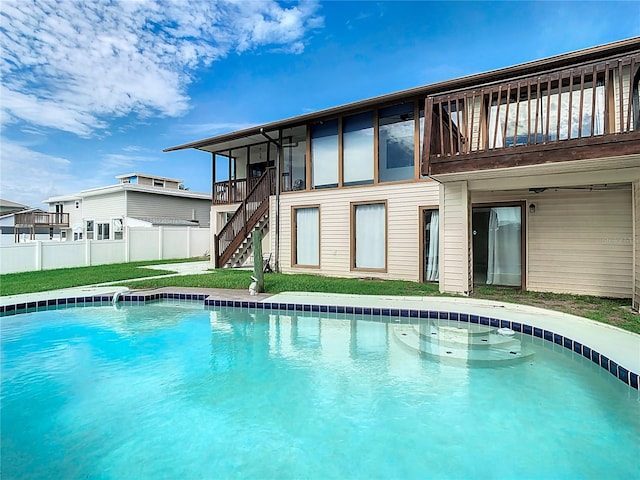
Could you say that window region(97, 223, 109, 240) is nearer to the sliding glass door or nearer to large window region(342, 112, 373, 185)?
large window region(342, 112, 373, 185)

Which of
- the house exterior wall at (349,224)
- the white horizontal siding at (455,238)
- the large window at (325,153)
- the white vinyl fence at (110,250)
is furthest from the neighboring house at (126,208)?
the white horizontal siding at (455,238)

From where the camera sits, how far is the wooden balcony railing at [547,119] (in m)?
5.22

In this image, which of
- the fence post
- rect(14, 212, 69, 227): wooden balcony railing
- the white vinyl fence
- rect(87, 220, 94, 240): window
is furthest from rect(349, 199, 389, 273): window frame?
rect(14, 212, 69, 227): wooden balcony railing

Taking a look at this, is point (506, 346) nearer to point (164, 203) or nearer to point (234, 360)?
point (234, 360)

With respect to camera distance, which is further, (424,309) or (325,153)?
(325,153)

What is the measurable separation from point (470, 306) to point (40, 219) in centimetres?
2785

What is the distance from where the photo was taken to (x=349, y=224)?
10.0m

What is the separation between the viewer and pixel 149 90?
1720 cm

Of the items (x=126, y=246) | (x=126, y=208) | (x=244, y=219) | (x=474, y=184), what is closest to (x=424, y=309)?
(x=474, y=184)

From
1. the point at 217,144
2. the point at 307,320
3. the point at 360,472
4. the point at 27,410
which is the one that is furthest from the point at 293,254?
the point at 360,472

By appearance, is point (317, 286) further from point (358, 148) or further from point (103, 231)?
point (103, 231)

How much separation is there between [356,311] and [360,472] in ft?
13.7

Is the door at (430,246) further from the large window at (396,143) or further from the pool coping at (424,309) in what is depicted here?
the pool coping at (424,309)

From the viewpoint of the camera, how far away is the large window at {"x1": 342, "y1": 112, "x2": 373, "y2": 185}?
9.76m
